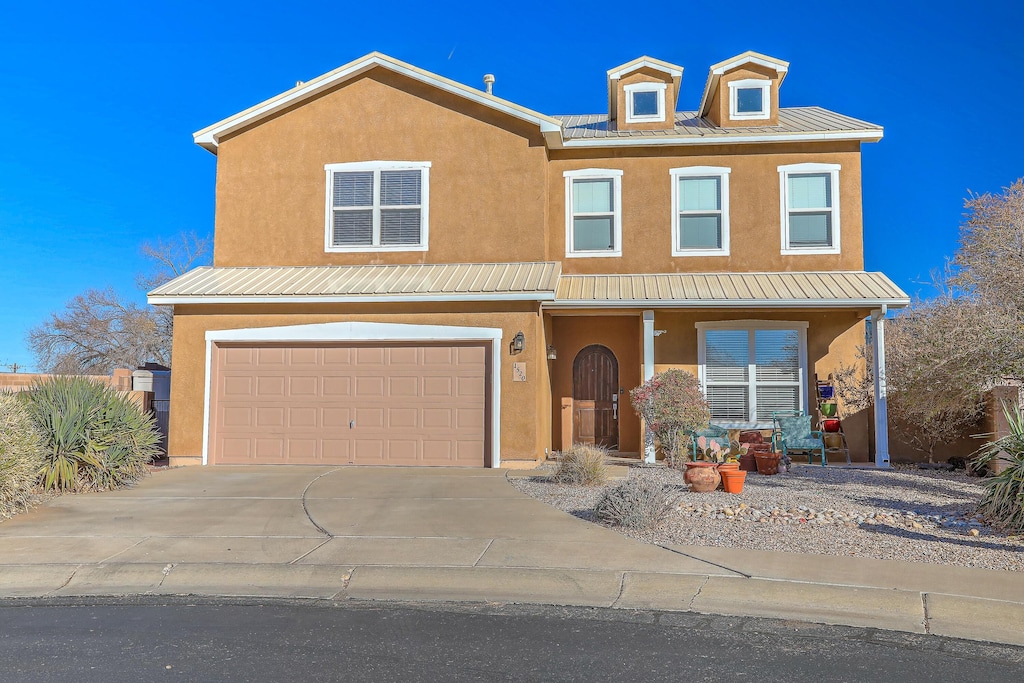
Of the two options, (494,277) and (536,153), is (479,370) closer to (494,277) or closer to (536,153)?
(494,277)

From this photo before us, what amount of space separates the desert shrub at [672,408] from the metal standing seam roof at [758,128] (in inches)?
202

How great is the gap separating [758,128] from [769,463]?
7122mm

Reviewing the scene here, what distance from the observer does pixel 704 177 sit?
667 inches

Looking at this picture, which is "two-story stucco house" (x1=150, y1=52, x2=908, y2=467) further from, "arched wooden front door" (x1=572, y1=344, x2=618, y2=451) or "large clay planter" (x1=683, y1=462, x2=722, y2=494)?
"large clay planter" (x1=683, y1=462, x2=722, y2=494)

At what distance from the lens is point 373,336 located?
15.4 metres

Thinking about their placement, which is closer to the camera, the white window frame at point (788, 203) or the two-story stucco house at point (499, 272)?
the two-story stucco house at point (499, 272)

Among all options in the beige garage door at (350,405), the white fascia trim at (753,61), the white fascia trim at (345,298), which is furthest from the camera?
the white fascia trim at (753,61)

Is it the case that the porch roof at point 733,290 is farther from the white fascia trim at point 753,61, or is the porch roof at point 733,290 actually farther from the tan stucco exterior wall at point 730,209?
the white fascia trim at point 753,61

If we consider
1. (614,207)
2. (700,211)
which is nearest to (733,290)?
(700,211)

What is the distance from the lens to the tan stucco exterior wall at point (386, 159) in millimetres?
16141

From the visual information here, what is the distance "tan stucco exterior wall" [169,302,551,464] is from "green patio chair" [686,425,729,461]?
2659 millimetres

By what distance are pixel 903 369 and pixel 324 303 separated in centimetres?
1016

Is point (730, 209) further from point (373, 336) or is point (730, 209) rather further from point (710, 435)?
point (373, 336)

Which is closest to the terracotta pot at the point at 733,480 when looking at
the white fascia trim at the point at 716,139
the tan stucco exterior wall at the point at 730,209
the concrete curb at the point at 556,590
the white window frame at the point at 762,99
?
the concrete curb at the point at 556,590
